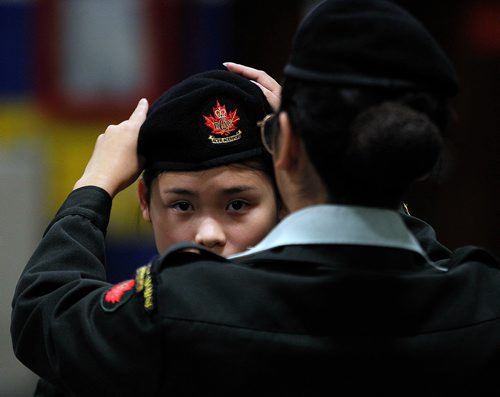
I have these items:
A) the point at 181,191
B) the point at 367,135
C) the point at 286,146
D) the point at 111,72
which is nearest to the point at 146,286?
the point at 286,146

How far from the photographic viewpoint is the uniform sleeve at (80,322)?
1248mm

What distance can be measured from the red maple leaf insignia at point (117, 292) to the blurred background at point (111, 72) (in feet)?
8.83

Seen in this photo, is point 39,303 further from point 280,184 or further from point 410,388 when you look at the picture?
point 410,388

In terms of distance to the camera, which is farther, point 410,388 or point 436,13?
point 436,13

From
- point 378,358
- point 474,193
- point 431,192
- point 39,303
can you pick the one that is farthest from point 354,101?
point 474,193

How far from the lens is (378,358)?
4.11 feet

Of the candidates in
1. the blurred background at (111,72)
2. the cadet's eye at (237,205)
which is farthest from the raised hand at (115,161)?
the blurred background at (111,72)

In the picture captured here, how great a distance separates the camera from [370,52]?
1.23m

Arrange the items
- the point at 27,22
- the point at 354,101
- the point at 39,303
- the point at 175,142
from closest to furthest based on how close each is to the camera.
Answer: the point at 354,101 → the point at 39,303 → the point at 175,142 → the point at 27,22

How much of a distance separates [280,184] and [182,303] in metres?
0.28

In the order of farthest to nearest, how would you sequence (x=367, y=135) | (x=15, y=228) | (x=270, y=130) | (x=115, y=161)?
(x=15, y=228)
(x=115, y=161)
(x=270, y=130)
(x=367, y=135)

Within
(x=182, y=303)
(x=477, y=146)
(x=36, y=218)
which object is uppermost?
(x=182, y=303)

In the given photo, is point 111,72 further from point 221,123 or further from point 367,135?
point 367,135

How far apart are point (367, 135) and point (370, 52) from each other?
0.43 feet
